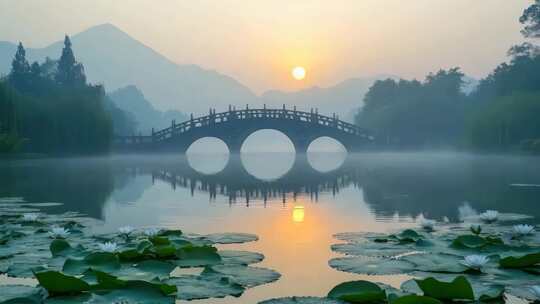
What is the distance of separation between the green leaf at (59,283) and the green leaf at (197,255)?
56.7 inches

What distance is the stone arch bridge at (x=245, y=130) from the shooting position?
188 ft

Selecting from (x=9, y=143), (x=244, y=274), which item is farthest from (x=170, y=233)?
(x=9, y=143)

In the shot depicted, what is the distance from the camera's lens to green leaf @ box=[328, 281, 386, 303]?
3.99 meters

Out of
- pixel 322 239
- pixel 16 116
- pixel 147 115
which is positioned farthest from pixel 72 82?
pixel 147 115

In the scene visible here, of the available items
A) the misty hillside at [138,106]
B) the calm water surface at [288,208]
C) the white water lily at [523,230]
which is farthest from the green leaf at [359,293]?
the misty hillside at [138,106]

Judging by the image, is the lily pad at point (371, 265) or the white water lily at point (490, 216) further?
the white water lily at point (490, 216)

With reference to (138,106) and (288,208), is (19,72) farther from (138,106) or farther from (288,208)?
(138,106)

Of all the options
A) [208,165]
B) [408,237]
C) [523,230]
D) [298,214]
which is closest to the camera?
[408,237]

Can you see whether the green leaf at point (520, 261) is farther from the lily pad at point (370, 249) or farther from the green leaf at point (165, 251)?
the green leaf at point (165, 251)

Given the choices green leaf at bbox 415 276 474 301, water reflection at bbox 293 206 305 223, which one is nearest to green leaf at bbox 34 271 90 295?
green leaf at bbox 415 276 474 301

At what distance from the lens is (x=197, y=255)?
5699 mm

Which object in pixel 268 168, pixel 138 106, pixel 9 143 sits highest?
pixel 138 106

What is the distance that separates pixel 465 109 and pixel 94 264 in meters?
59.6

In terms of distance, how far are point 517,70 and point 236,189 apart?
37.5 meters
